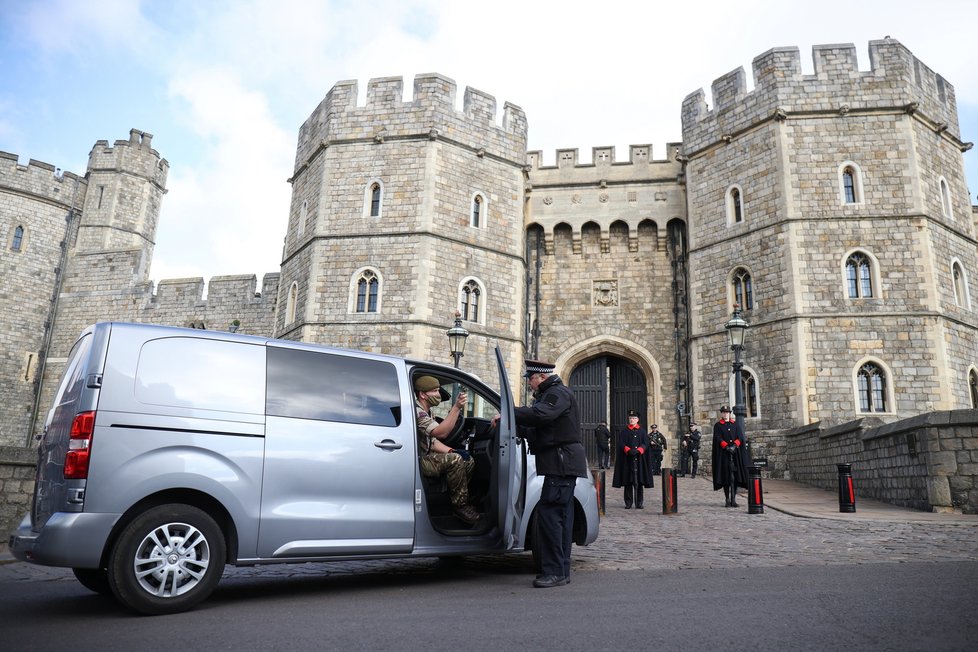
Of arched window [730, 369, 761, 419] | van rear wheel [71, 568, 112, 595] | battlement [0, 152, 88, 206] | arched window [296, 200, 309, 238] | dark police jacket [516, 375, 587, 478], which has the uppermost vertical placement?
battlement [0, 152, 88, 206]

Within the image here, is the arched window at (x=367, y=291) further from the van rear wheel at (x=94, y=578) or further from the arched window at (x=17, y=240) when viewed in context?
the arched window at (x=17, y=240)

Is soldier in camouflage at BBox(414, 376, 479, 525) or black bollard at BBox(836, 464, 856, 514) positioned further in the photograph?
black bollard at BBox(836, 464, 856, 514)

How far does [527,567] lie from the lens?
5703 millimetres

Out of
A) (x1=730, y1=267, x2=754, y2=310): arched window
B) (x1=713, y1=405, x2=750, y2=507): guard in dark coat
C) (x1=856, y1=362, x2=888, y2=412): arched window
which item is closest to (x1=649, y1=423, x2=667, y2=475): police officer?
(x1=730, y1=267, x2=754, y2=310): arched window

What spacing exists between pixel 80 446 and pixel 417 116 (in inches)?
657

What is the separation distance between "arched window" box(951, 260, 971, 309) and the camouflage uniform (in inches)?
660

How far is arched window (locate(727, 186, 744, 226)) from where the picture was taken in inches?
727

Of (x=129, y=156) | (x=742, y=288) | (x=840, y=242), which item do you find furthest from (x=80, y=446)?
(x=129, y=156)

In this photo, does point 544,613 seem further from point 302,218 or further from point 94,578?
point 302,218

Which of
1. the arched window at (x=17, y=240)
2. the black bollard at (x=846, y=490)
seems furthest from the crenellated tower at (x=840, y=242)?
the arched window at (x=17, y=240)

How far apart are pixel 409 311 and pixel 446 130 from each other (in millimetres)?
5218

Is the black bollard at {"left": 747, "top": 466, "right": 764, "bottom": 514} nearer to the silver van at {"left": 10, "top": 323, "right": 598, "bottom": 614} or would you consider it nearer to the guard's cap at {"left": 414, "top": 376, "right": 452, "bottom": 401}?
the silver van at {"left": 10, "top": 323, "right": 598, "bottom": 614}

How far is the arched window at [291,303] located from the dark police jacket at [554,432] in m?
15.7

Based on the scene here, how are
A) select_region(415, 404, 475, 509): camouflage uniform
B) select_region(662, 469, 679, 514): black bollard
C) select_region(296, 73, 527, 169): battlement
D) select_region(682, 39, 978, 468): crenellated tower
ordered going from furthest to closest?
select_region(296, 73, 527, 169): battlement, select_region(682, 39, 978, 468): crenellated tower, select_region(662, 469, 679, 514): black bollard, select_region(415, 404, 475, 509): camouflage uniform
